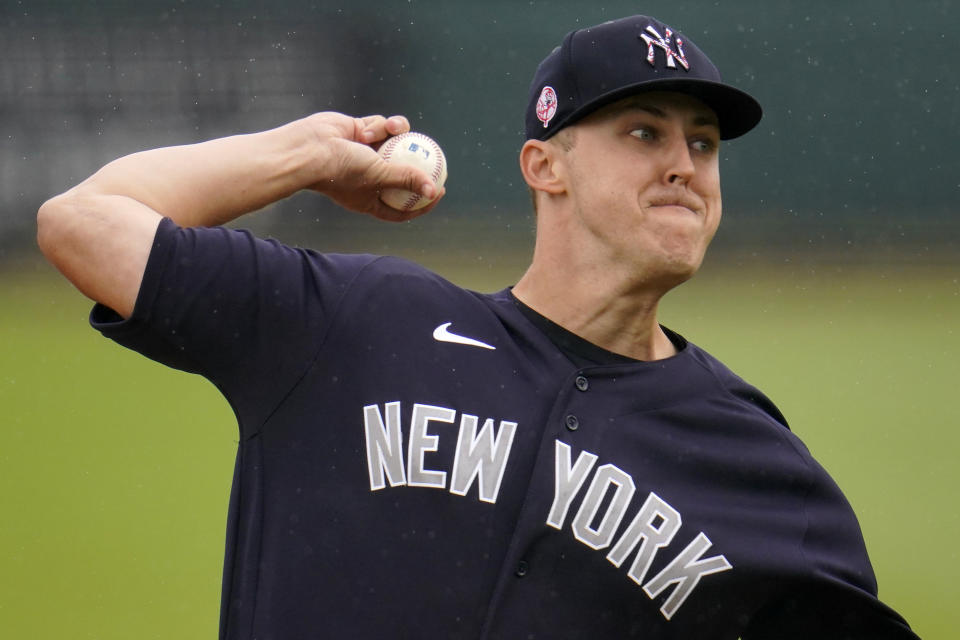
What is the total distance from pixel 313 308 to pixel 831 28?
5440mm

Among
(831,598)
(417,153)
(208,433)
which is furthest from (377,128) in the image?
(208,433)

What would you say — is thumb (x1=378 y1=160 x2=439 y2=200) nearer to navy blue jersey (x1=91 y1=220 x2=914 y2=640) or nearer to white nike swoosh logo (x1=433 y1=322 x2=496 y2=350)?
navy blue jersey (x1=91 y1=220 x2=914 y2=640)

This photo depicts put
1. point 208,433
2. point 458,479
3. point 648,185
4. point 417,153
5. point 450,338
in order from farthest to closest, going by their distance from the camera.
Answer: point 208,433, point 417,153, point 648,185, point 450,338, point 458,479

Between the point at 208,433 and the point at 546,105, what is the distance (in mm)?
5238

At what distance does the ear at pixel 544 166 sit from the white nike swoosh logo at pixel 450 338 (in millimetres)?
365

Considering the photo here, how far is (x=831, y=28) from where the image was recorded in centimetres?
641

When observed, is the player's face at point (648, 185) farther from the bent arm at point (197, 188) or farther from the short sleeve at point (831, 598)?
the short sleeve at point (831, 598)

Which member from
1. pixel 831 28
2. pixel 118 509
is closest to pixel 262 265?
pixel 118 509

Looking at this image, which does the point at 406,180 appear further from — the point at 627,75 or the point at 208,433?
the point at 208,433

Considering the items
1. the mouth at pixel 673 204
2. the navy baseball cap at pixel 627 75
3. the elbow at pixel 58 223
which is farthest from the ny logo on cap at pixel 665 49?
the elbow at pixel 58 223

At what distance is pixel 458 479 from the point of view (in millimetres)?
1697

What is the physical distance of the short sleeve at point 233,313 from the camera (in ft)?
5.12

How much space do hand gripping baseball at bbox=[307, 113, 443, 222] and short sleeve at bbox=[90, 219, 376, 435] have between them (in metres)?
0.16

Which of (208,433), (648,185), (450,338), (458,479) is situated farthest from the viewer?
(208,433)
